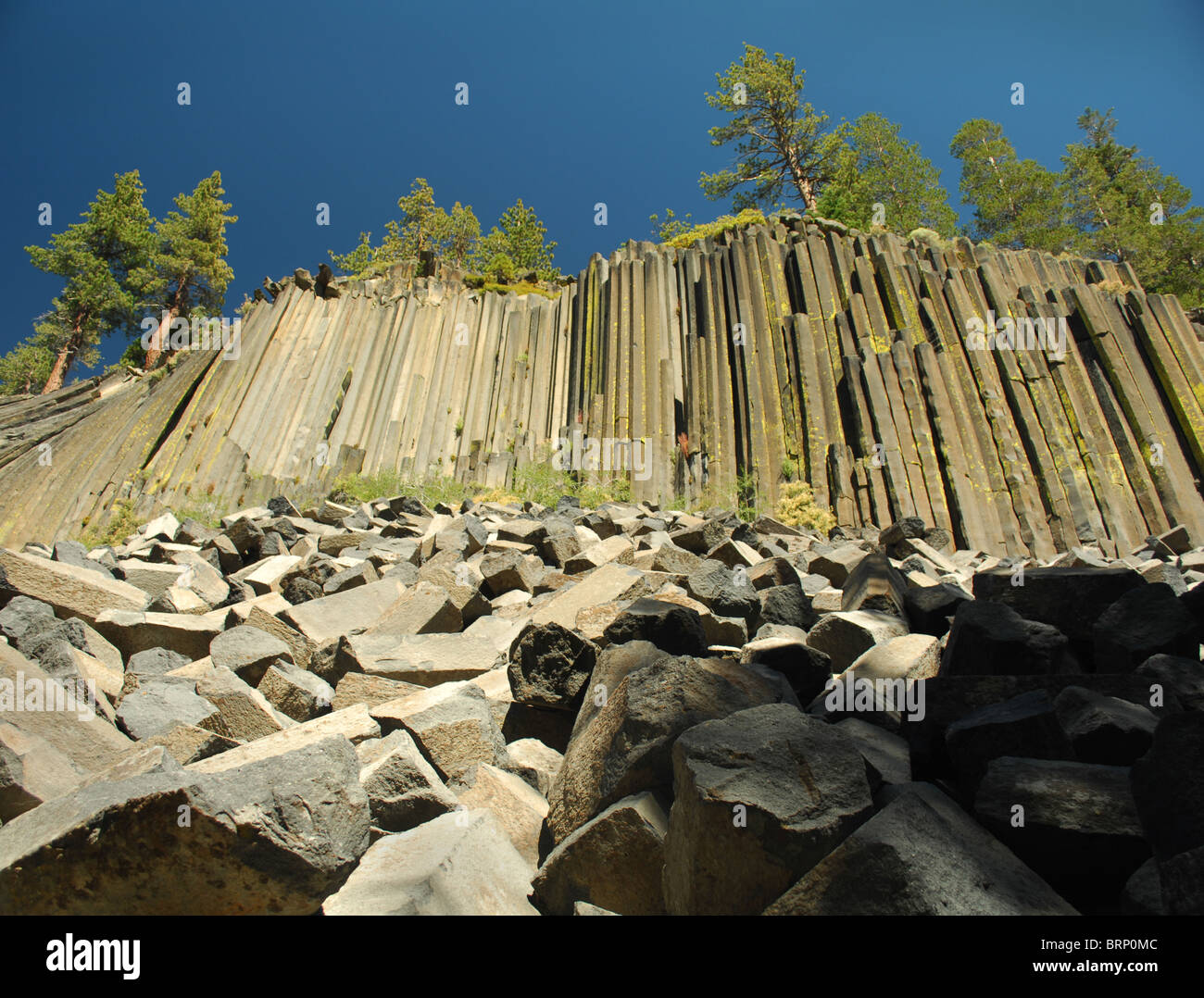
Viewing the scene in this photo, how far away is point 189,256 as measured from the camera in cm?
2955

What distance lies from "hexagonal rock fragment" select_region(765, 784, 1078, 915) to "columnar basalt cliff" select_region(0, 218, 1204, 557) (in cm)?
837

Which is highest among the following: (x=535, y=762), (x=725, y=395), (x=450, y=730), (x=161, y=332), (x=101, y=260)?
(x=101, y=260)

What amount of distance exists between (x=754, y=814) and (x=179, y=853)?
115 centimetres

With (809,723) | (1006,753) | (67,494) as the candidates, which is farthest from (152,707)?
(67,494)

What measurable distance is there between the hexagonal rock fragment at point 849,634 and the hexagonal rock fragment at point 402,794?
1669mm

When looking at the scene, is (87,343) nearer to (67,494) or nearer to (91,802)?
(67,494)

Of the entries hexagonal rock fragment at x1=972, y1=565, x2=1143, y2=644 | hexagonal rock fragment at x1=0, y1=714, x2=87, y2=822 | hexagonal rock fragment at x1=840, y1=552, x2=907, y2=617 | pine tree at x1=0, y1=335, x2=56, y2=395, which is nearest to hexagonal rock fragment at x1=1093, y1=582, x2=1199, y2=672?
hexagonal rock fragment at x1=972, y1=565, x2=1143, y2=644

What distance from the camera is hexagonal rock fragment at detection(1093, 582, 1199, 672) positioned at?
7.95 feet

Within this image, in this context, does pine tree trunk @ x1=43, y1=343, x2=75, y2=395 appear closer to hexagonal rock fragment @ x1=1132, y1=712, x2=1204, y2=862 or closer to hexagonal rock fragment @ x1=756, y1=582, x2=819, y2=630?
hexagonal rock fragment @ x1=756, y1=582, x2=819, y2=630

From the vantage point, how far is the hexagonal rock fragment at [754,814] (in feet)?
4.55

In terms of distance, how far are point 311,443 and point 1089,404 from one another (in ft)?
42.1
